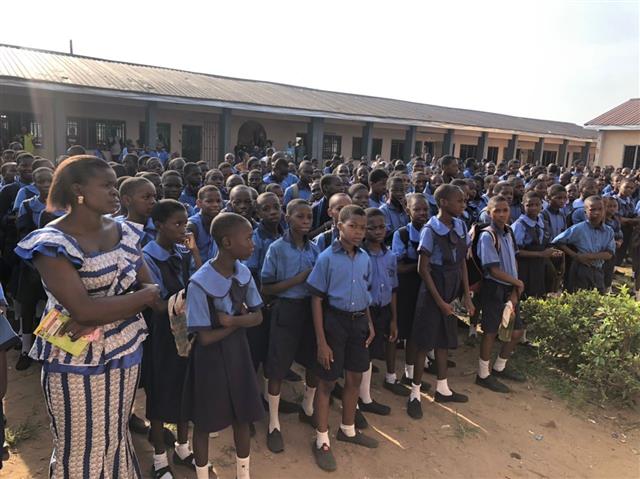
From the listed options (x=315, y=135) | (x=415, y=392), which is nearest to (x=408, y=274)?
(x=415, y=392)

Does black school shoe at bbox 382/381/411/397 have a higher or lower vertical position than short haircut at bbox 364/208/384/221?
lower

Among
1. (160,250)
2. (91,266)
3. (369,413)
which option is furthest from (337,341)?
(91,266)

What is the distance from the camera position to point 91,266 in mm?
1868

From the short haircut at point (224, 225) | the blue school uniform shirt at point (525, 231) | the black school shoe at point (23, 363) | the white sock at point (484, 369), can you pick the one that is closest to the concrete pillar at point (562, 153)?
the blue school uniform shirt at point (525, 231)

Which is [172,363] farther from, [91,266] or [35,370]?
[35,370]

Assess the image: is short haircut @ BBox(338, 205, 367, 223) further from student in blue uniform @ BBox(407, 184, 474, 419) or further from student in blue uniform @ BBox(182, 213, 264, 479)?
student in blue uniform @ BBox(407, 184, 474, 419)

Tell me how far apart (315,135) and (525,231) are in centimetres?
1407

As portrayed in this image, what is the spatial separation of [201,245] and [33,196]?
71.8 inches

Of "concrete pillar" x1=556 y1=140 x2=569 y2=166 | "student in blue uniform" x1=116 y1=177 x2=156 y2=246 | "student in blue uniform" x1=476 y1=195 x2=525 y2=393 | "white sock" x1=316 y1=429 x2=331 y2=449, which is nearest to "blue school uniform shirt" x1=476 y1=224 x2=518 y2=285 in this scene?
"student in blue uniform" x1=476 y1=195 x2=525 y2=393

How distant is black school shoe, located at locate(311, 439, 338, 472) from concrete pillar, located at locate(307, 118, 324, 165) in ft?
51.2

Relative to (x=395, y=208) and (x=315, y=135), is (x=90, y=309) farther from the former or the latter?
(x=315, y=135)

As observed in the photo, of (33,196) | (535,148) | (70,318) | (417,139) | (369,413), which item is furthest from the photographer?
(535,148)

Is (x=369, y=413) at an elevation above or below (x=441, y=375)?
below

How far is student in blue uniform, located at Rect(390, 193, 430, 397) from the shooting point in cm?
389
